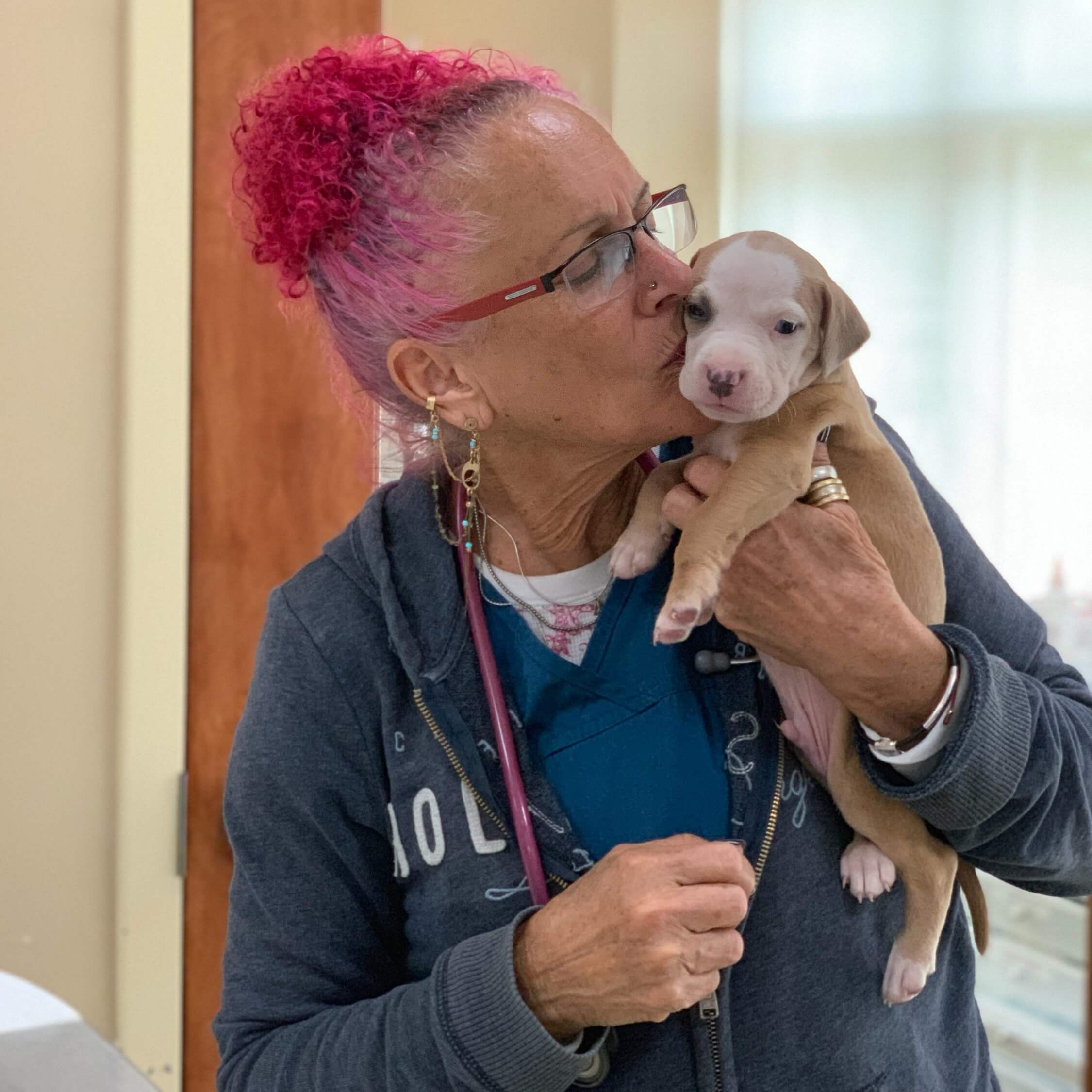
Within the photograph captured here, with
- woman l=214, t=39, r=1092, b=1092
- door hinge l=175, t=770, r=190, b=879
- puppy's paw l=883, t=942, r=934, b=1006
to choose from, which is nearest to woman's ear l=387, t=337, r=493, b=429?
woman l=214, t=39, r=1092, b=1092

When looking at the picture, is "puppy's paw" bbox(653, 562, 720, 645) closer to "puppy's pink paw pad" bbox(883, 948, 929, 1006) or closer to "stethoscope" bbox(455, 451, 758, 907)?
"stethoscope" bbox(455, 451, 758, 907)

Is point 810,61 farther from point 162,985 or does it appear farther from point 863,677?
point 162,985

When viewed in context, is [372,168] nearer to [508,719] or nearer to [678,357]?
[678,357]

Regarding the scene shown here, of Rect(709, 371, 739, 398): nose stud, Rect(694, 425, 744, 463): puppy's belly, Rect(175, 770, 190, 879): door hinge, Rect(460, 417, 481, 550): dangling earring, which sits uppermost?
Rect(709, 371, 739, 398): nose stud

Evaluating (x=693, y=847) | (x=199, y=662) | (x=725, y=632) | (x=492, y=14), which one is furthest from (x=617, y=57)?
(x=693, y=847)

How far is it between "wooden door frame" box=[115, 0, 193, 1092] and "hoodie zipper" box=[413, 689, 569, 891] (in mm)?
1056

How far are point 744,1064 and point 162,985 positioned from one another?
1.38 m

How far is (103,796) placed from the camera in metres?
2.04

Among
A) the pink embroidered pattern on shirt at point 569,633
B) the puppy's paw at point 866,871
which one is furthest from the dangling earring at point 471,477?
the puppy's paw at point 866,871

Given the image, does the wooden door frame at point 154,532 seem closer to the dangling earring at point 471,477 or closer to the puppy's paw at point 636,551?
the dangling earring at point 471,477

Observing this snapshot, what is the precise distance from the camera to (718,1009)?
39.8 inches

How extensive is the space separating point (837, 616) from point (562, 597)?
29 centimetres

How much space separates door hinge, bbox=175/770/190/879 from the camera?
6.75 ft

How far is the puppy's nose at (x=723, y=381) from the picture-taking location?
39.4 inches
